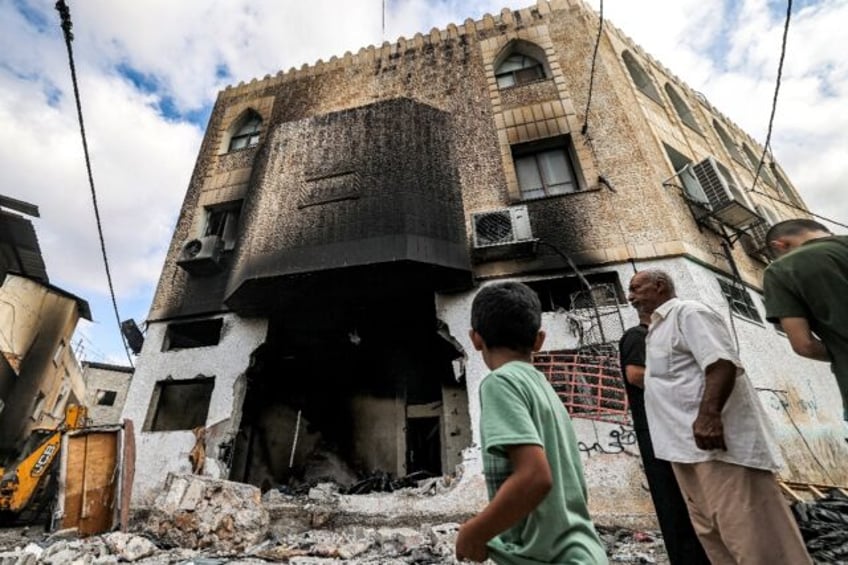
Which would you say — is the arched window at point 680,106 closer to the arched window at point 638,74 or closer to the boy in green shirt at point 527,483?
the arched window at point 638,74

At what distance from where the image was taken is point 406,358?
28.1ft

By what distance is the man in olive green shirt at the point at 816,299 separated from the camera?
174cm

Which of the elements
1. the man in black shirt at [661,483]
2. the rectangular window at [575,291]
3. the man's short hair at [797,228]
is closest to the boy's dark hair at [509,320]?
the man in black shirt at [661,483]

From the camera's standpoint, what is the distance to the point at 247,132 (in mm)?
10820

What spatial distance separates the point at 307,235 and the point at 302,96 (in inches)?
233

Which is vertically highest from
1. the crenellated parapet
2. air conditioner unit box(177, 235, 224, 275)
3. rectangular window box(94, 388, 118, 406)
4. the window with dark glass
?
the crenellated parapet

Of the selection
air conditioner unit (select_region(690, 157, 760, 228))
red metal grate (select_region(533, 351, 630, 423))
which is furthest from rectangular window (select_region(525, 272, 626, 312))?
air conditioner unit (select_region(690, 157, 760, 228))

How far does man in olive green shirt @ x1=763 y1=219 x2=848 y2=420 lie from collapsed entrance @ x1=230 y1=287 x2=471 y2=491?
4.98 meters

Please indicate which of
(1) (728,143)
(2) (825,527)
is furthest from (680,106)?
(2) (825,527)

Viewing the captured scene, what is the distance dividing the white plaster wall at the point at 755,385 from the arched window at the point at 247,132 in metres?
7.58

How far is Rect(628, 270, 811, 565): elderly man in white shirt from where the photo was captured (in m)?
1.66

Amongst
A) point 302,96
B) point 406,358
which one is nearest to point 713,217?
point 406,358

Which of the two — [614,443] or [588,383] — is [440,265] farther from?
[614,443]

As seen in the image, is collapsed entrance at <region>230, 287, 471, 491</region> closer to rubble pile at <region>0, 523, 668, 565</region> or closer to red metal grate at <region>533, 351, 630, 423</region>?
red metal grate at <region>533, 351, 630, 423</region>
